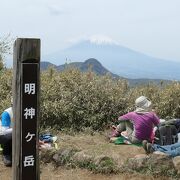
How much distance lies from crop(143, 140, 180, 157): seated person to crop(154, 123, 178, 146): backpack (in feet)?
0.89

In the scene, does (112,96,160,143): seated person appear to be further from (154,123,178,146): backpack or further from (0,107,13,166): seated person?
(0,107,13,166): seated person

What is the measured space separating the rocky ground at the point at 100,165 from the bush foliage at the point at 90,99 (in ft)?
6.12

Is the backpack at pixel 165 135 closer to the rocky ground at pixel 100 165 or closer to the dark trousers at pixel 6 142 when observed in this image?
the rocky ground at pixel 100 165

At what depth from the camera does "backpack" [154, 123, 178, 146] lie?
8383 millimetres

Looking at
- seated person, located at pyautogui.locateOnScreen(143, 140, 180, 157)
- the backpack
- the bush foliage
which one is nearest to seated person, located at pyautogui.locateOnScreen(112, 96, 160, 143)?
the backpack

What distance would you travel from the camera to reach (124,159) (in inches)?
292

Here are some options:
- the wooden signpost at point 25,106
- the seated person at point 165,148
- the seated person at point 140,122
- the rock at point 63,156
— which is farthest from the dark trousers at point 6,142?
the wooden signpost at point 25,106

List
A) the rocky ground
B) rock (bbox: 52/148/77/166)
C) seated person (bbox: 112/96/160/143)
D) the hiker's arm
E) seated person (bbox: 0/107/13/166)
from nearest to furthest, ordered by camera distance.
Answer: the rocky ground < rock (bbox: 52/148/77/166) < seated person (bbox: 0/107/13/166) < seated person (bbox: 112/96/160/143) < the hiker's arm

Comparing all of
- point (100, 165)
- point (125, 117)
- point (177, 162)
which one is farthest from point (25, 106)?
point (125, 117)

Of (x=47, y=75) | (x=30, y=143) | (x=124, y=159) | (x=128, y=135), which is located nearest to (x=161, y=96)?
(x=128, y=135)

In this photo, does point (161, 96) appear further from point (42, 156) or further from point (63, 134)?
point (42, 156)

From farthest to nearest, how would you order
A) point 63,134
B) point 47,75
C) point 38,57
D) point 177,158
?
point 47,75 < point 63,134 < point 177,158 < point 38,57

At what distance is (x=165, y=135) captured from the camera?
839 centimetres

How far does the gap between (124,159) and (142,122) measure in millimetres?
1488
